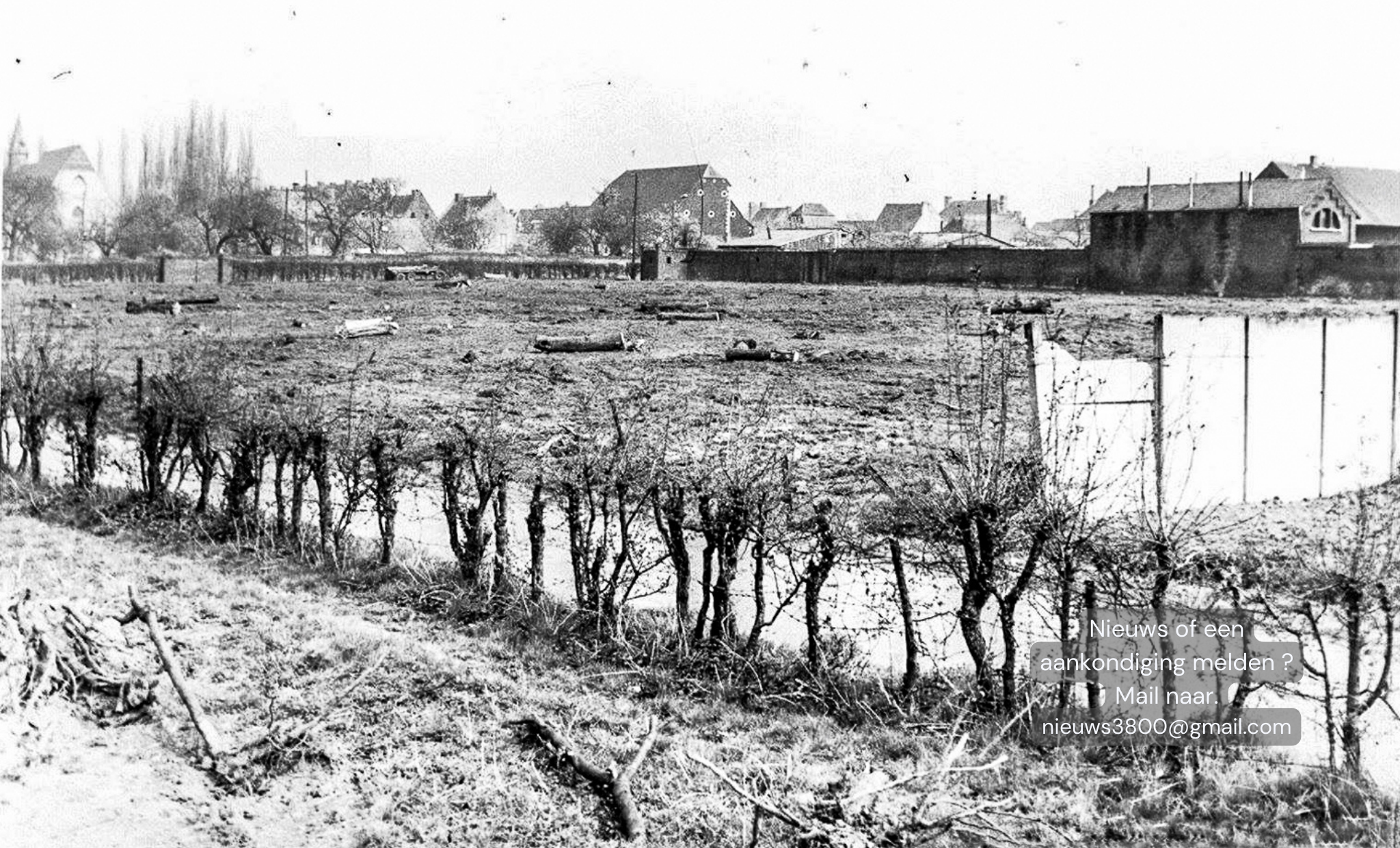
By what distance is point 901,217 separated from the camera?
260 feet

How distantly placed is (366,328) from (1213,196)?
24592 mm

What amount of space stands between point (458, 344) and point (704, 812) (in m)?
20.6

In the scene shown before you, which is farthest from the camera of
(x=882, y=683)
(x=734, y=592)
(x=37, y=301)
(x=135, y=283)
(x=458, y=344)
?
(x=135, y=283)

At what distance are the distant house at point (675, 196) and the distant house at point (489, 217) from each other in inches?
594

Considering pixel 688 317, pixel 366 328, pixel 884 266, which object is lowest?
pixel 366 328

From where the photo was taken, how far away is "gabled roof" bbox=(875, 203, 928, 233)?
7838 centimetres

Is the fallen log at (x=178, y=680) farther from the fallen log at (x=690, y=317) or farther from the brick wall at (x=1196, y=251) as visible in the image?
the brick wall at (x=1196, y=251)

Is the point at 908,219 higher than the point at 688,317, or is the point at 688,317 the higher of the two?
the point at 908,219

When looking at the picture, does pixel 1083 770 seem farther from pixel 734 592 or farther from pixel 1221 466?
pixel 1221 466

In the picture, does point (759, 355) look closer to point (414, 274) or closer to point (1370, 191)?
point (1370, 191)

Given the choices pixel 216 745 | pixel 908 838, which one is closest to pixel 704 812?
pixel 908 838

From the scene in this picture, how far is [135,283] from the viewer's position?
45.8 m

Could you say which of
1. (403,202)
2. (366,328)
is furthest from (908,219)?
(366,328)

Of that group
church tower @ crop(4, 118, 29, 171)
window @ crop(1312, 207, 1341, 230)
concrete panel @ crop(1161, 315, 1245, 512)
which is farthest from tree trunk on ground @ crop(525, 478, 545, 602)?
window @ crop(1312, 207, 1341, 230)
